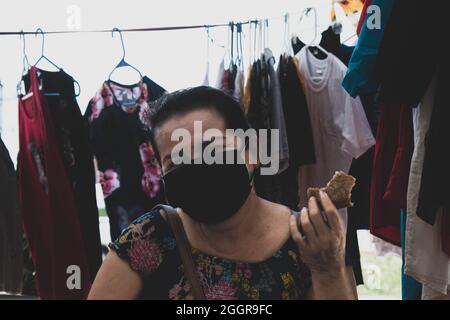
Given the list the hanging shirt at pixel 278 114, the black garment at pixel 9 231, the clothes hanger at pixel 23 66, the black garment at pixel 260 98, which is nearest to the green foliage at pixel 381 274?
the hanging shirt at pixel 278 114

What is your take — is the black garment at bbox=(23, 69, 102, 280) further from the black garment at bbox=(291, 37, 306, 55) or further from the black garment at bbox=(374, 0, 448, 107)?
the black garment at bbox=(374, 0, 448, 107)

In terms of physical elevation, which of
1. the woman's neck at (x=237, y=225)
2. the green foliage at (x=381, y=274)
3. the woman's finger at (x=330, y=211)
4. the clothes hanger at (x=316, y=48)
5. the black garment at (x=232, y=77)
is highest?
the clothes hanger at (x=316, y=48)

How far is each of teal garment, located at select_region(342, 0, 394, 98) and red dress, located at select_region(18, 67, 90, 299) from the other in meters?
1.00

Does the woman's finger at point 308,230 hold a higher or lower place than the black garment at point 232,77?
lower

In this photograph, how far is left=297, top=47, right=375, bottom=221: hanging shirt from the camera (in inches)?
63.4

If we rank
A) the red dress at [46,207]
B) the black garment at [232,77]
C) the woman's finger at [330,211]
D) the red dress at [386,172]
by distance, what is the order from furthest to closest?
the black garment at [232,77]
the red dress at [46,207]
the red dress at [386,172]
the woman's finger at [330,211]

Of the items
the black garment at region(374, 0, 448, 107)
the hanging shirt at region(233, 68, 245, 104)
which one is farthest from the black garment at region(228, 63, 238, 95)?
the black garment at region(374, 0, 448, 107)

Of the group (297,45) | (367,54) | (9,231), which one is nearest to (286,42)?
(297,45)

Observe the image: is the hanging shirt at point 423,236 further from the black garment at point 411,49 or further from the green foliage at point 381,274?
the green foliage at point 381,274

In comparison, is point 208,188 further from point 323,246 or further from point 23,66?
point 23,66

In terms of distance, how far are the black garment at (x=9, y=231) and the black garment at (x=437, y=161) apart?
1360mm

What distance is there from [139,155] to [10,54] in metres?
0.61

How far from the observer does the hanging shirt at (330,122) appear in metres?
1.61

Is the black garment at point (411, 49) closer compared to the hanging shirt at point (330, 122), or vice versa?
the black garment at point (411, 49)
